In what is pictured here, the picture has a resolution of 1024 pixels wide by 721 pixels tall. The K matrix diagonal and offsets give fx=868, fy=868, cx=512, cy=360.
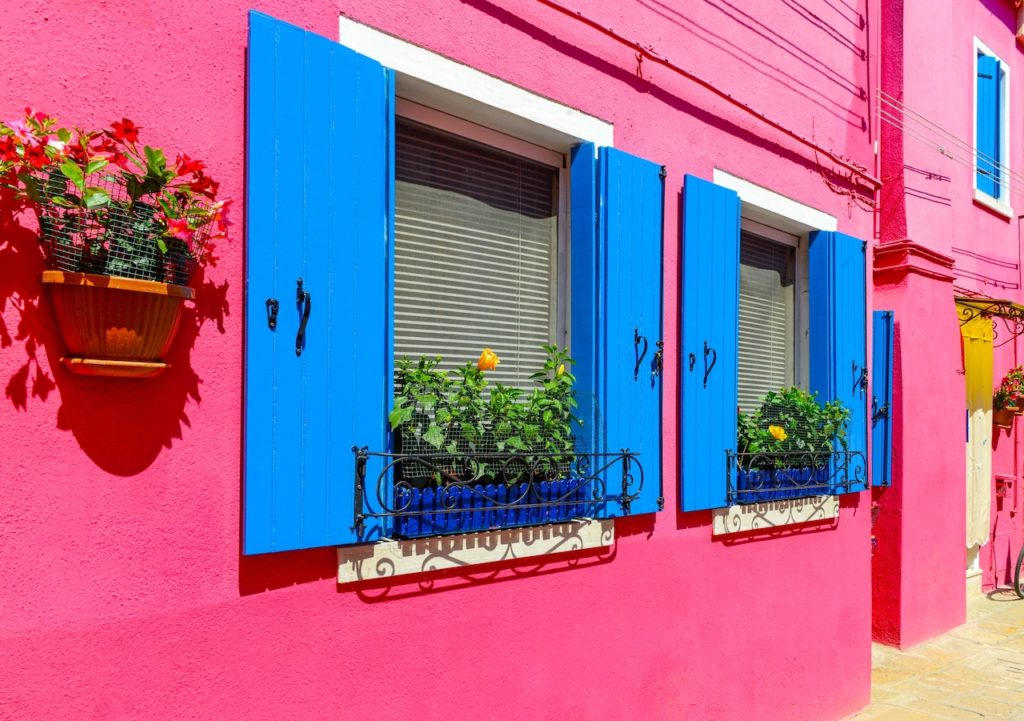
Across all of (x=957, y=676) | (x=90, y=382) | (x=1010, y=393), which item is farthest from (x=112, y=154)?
(x=1010, y=393)

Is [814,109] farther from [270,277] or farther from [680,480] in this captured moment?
[270,277]

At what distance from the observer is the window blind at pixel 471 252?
354 cm

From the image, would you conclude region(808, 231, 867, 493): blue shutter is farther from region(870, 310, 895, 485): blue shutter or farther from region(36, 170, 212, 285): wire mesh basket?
region(36, 170, 212, 285): wire mesh basket

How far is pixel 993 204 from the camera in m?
9.16

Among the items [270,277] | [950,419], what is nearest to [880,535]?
[950,419]

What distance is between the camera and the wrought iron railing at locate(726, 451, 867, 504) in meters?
4.75

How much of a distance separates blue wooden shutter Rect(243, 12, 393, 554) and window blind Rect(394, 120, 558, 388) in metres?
0.40

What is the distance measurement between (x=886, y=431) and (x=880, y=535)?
1.00 meters

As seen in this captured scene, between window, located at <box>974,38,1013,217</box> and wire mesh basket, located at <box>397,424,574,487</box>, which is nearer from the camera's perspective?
wire mesh basket, located at <box>397,424,574,487</box>

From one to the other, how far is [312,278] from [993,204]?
28.2ft

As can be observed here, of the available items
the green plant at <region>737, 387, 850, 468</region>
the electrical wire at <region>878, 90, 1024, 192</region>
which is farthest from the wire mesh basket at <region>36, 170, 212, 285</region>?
the electrical wire at <region>878, 90, 1024, 192</region>

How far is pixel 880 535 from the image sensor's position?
714 centimetres

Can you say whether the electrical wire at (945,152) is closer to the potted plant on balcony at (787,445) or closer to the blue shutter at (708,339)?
the potted plant on balcony at (787,445)

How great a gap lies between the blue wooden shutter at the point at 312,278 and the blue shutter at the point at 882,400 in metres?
4.86
